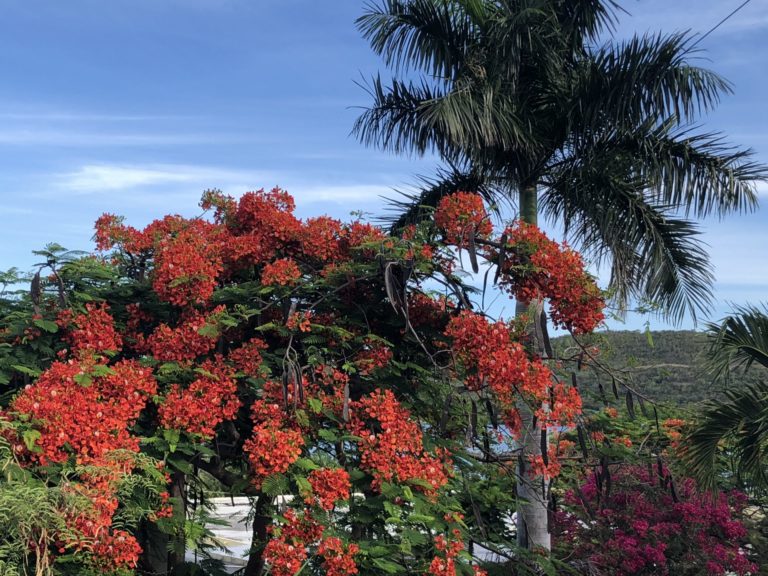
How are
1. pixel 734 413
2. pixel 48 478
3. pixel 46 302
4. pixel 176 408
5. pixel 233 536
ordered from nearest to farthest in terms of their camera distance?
pixel 48 478 < pixel 176 408 < pixel 46 302 < pixel 734 413 < pixel 233 536

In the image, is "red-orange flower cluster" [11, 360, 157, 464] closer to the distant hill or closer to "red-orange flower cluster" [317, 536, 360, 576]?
"red-orange flower cluster" [317, 536, 360, 576]

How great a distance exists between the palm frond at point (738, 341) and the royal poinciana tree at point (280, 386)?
3097mm

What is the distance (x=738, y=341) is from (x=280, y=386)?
5821mm

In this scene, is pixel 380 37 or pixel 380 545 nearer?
pixel 380 545

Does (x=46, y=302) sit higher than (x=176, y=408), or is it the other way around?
(x=46, y=302)

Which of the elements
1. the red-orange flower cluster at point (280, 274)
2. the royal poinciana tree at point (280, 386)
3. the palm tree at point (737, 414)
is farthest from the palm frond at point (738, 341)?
the red-orange flower cluster at point (280, 274)

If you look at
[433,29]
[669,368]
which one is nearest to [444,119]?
[433,29]

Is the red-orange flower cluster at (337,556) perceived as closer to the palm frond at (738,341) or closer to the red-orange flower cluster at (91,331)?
the red-orange flower cluster at (91,331)

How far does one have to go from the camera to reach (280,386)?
632cm

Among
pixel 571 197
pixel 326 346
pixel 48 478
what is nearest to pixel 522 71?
pixel 571 197

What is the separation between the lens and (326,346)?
6.93 meters

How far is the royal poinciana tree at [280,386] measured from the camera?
5.70 m

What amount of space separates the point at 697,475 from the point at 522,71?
21.4 feet

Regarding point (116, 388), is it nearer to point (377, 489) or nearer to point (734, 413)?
point (377, 489)
